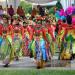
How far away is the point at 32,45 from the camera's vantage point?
43.5 feet

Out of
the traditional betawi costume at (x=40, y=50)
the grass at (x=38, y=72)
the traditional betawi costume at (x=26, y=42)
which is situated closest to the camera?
the grass at (x=38, y=72)

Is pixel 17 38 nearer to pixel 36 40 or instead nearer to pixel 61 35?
pixel 36 40

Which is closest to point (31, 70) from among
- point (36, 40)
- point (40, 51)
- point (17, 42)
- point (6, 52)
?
point (40, 51)

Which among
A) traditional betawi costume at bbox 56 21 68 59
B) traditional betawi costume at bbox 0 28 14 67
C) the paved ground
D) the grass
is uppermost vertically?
traditional betawi costume at bbox 56 21 68 59

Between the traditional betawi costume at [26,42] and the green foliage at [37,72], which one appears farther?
the traditional betawi costume at [26,42]

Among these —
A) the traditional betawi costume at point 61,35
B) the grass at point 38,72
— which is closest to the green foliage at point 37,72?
the grass at point 38,72

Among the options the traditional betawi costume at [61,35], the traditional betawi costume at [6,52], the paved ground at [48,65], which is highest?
the traditional betawi costume at [61,35]

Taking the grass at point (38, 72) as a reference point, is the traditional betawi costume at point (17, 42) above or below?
above

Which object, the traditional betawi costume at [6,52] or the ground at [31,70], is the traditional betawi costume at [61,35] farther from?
the traditional betawi costume at [6,52]

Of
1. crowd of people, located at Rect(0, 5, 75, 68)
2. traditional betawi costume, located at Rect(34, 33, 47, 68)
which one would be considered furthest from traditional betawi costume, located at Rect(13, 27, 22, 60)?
traditional betawi costume, located at Rect(34, 33, 47, 68)

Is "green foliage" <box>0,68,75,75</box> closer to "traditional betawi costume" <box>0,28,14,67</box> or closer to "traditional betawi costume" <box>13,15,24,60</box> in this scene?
"traditional betawi costume" <box>0,28,14,67</box>

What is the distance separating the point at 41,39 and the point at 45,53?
1.51 ft

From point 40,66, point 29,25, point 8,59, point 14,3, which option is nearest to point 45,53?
point 40,66

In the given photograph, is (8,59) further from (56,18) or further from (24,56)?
(56,18)
